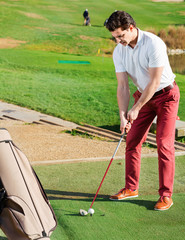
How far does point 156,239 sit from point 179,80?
13872 millimetres

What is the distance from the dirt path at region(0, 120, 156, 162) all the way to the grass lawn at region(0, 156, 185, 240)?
2.50ft

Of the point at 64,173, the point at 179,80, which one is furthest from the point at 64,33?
the point at 64,173

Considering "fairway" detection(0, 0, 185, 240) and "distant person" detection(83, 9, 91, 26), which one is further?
"distant person" detection(83, 9, 91, 26)

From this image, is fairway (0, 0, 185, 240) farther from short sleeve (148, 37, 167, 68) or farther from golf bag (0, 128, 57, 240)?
short sleeve (148, 37, 167, 68)

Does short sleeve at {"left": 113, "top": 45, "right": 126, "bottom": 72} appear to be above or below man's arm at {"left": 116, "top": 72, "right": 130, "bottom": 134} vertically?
above

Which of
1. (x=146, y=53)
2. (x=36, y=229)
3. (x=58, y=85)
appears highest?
(x=146, y=53)

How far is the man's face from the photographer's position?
4129 millimetres

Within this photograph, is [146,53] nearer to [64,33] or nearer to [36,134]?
[36,134]

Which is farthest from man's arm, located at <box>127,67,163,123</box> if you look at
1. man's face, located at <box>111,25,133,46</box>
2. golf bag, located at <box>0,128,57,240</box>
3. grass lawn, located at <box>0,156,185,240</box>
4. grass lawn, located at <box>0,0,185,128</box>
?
grass lawn, located at <box>0,0,185,128</box>

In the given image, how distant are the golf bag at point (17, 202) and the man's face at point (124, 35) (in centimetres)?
138

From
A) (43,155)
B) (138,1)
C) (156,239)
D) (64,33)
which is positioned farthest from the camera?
(138,1)

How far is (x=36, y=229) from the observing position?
336cm

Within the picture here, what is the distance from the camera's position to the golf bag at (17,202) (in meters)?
3.33

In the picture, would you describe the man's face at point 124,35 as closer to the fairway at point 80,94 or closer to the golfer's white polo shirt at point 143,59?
the golfer's white polo shirt at point 143,59
